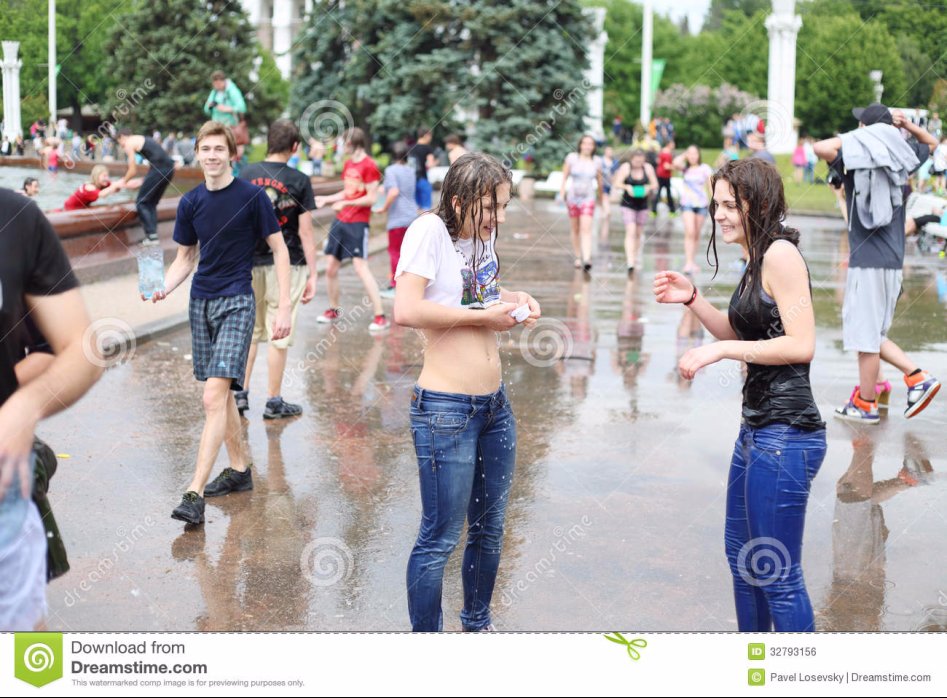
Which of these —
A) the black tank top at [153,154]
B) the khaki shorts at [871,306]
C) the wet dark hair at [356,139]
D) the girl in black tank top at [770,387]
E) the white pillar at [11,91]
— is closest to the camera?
the girl in black tank top at [770,387]

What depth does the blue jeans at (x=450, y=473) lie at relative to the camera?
13.4 feet

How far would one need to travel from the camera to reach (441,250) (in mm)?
4074

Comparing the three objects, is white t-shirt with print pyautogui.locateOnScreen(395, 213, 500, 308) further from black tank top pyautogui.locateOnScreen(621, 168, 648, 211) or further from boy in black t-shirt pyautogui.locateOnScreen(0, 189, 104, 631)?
black tank top pyautogui.locateOnScreen(621, 168, 648, 211)

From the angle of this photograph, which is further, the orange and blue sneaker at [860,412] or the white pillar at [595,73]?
the white pillar at [595,73]

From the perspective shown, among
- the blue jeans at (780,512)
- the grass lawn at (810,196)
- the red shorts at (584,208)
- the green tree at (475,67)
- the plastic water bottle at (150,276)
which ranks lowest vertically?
the grass lawn at (810,196)

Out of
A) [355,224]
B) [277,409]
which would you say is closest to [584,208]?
[355,224]

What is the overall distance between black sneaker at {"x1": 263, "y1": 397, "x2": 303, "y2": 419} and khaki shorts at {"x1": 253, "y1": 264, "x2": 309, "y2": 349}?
1.23 ft

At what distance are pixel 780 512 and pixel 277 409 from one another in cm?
468

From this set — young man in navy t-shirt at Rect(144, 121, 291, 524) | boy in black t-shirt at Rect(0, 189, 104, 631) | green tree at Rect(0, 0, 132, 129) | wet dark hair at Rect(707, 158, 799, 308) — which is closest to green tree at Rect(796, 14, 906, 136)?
green tree at Rect(0, 0, 132, 129)

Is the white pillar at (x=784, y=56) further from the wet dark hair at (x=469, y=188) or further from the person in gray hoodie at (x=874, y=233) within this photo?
the wet dark hair at (x=469, y=188)

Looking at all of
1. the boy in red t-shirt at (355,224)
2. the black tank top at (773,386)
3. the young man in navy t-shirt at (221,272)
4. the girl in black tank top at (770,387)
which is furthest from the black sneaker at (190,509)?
the boy in red t-shirt at (355,224)

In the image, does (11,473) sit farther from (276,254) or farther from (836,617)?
(276,254)

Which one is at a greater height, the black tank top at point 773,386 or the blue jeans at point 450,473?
the black tank top at point 773,386

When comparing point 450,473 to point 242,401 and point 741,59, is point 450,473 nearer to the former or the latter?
point 242,401
